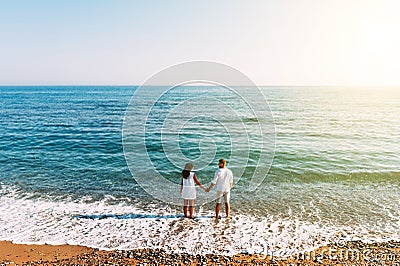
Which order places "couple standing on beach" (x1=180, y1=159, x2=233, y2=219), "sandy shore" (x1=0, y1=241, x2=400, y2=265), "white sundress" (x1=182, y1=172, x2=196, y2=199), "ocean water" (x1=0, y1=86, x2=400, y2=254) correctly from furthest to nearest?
1. "white sundress" (x1=182, y1=172, x2=196, y2=199)
2. "couple standing on beach" (x1=180, y1=159, x2=233, y2=219)
3. "ocean water" (x1=0, y1=86, x2=400, y2=254)
4. "sandy shore" (x1=0, y1=241, x2=400, y2=265)

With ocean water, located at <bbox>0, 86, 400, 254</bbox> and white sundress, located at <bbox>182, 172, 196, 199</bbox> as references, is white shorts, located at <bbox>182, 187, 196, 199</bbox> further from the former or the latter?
ocean water, located at <bbox>0, 86, 400, 254</bbox>

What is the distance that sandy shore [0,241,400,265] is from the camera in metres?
7.38

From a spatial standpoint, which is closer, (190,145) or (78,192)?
(78,192)

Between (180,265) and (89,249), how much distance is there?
9.55 ft

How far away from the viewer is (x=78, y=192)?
12.9 meters

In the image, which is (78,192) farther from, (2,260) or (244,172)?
(244,172)

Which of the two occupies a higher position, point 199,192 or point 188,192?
point 188,192

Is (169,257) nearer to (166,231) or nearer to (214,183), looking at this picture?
(166,231)

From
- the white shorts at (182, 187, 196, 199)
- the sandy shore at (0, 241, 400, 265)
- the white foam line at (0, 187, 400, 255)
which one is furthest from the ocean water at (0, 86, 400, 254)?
the white shorts at (182, 187, 196, 199)

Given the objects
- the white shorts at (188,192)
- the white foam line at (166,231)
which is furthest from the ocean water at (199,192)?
the white shorts at (188,192)

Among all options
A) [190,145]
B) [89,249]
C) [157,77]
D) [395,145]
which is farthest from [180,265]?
[395,145]

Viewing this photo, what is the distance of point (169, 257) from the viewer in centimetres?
761

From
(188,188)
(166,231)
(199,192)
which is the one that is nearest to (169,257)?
(166,231)

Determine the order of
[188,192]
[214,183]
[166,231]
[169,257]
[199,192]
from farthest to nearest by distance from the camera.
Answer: [199,192] < [188,192] < [214,183] < [166,231] < [169,257]
